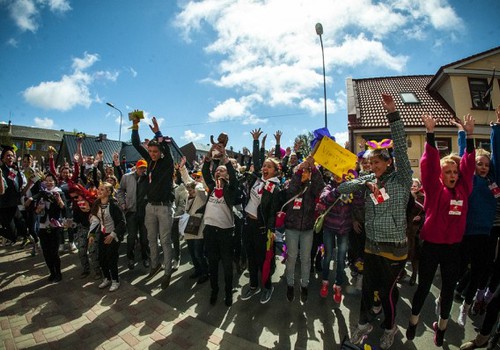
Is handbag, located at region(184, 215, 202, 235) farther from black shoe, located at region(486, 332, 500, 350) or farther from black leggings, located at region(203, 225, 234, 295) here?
black shoe, located at region(486, 332, 500, 350)

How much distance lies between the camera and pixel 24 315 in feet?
11.3

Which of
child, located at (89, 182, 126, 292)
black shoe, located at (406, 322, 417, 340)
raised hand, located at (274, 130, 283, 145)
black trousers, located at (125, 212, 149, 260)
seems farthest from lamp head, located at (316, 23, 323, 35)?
black shoe, located at (406, 322, 417, 340)

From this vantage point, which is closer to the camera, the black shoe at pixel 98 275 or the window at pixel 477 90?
the black shoe at pixel 98 275

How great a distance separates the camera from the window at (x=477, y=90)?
14.3 metres

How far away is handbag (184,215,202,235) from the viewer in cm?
438

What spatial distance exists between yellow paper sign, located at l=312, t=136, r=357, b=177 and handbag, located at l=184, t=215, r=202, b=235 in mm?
2410

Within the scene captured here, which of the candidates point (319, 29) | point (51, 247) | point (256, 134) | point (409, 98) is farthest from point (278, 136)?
point (409, 98)

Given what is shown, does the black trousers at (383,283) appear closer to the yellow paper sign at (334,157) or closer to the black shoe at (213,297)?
the yellow paper sign at (334,157)

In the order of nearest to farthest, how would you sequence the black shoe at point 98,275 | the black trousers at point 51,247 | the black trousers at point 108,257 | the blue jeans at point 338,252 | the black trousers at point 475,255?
the black trousers at point 475,255, the blue jeans at point 338,252, the black trousers at point 108,257, the black trousers at point 51,247, the black shoe at point 98,275

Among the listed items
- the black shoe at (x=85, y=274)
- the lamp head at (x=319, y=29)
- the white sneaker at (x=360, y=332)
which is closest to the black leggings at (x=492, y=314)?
the white sneaker at (x=360, y=332)

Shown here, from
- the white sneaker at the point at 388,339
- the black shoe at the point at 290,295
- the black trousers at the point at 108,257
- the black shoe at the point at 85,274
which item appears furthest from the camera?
the black shoe at the point at 85,274

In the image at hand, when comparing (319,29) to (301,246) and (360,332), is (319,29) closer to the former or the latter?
(301,246)

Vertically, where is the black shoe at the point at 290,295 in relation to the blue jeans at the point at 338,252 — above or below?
below

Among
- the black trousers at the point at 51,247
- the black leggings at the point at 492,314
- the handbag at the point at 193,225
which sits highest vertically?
the handbag at the point at 193,225
